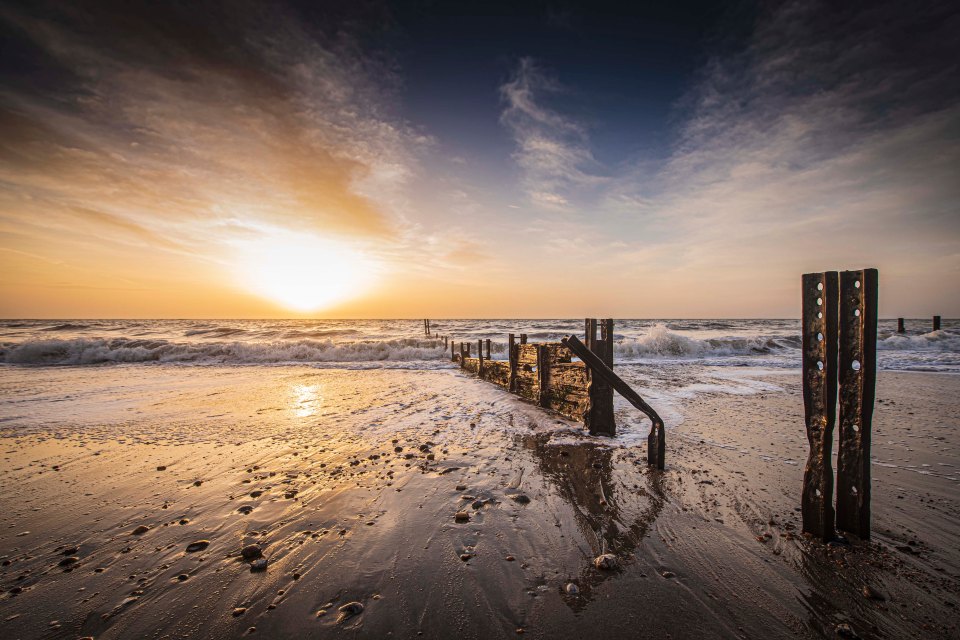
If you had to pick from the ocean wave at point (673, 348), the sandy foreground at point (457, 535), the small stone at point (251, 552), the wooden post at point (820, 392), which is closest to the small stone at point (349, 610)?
the sandy foreground at point (457, 535)

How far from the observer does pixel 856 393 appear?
140 inches

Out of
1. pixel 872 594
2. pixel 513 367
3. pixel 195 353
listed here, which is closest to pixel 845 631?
pixel 872 594

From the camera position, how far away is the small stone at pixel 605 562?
3.39 meters

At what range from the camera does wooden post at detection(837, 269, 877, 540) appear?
11.3ft

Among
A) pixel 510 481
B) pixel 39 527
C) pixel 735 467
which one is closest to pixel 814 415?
pixel 735 467

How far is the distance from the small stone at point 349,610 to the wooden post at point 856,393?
469 centimetres

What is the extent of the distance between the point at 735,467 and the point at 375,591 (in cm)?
571

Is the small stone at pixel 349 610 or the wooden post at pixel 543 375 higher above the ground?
the wooden post at pixel 543 375

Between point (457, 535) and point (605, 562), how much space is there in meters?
1.55

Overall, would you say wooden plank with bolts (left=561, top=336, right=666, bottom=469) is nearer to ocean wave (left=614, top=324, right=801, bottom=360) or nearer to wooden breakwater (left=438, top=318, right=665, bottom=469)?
wooden breakwater (left=438, top=318, right=665, bottom=469)

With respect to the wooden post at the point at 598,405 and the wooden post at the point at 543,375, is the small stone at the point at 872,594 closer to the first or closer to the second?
the wooden post at the point at 598,405

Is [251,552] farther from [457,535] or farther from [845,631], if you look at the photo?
[845,631]

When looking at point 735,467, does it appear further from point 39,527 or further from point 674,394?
point 39,527

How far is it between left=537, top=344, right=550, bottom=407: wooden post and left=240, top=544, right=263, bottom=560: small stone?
7.68 metres
